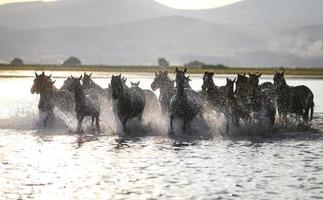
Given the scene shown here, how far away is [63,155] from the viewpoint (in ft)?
61.1

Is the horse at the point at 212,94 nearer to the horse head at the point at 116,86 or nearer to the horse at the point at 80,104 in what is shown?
the horse head at the point at 116,86

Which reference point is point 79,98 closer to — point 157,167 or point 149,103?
point 149,103

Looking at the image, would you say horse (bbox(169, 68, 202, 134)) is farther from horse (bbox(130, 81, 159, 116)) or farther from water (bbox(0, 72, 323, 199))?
horse (bbox(130, 81, 159, 116))

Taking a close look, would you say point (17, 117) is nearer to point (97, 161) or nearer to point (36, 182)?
point (97, 161)

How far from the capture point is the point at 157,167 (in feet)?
54.6

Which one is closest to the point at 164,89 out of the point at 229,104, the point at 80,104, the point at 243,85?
the point at 243,85

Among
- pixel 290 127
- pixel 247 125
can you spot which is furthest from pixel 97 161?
pixel 290 127

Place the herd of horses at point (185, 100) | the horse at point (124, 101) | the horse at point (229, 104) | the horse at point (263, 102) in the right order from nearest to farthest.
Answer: the horse at point (124, 101)
the herd of horses at point (185, 100)
the horse at point (229, 104)
the horse at point (263, 102)

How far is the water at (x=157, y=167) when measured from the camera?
13.9m

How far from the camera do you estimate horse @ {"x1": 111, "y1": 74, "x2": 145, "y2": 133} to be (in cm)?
2327

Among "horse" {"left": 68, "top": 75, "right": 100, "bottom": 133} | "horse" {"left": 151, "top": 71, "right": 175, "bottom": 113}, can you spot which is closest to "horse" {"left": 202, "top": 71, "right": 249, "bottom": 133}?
"horse" {"left": 151, "top": 71, "right": 175, "bottom": 113}

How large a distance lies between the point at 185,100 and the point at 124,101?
83.5 inches

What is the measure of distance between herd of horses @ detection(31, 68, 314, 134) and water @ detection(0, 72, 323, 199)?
118 cm

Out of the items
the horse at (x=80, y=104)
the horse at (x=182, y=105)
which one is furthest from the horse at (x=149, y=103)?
the horse at (x=80, y=104)
